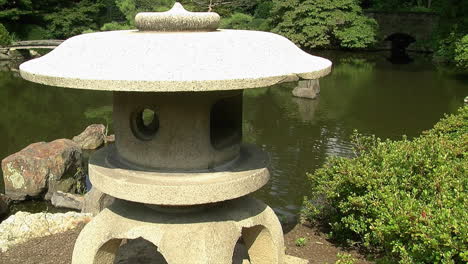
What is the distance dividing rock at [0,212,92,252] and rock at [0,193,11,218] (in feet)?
4.64

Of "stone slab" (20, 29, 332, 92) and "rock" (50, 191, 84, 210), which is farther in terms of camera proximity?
"rock" (50, 191, 84, 210)

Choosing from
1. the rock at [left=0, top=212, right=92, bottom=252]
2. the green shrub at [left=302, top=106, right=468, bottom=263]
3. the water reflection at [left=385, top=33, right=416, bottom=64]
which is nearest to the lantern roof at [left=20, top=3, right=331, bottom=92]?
the green shrub at [left=302, top=106, right=468, bottom=263]

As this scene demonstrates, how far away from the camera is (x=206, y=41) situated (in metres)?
3.98

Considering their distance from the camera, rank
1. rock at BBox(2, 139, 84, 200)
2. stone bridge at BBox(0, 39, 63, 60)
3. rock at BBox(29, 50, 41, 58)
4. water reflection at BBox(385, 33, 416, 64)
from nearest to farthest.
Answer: rock at BBox(2, 139, 84, 200)
stone bridge at BBox(0, 39, 63, 60)
rock at BBox(29, 50, 41, 58)
water reflection at BBox(385, 33, 416, 64)

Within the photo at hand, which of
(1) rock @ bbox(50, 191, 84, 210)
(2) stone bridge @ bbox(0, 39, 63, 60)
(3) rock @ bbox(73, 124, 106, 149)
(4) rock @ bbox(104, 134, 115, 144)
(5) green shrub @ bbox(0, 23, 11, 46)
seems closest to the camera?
(1) rock @ bbox(50, 191, 84, 210)

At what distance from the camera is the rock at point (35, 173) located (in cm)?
985

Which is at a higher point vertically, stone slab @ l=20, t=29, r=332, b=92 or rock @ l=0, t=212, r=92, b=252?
stone slab @ l=20, t=29, r=332, b=92

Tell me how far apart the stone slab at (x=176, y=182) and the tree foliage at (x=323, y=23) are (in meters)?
27.7

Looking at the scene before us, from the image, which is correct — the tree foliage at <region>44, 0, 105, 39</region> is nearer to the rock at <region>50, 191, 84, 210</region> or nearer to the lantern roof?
the rock at <region>50, 191, 84, 210</region>

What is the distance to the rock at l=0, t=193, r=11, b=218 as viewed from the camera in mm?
9172

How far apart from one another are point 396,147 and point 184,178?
340 cm

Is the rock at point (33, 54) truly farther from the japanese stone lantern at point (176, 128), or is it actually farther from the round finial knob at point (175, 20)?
the round finial knob at point (175, 20)

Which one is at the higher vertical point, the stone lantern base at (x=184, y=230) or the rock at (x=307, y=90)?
the stone lantern base at (x=184, y=230)

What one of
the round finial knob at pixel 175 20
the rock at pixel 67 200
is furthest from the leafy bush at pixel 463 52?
the round finial knob at pixel 175 20
